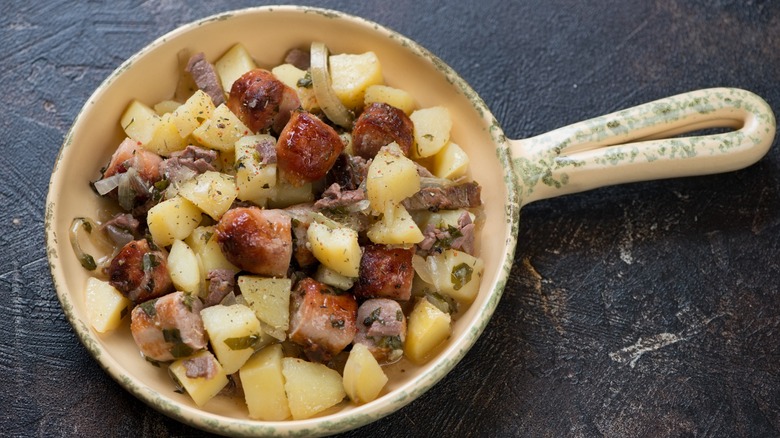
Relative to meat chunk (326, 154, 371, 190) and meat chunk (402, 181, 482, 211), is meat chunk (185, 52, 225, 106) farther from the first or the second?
meat chunk (402, 181, 482, 211)

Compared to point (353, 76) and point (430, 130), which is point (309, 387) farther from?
point (353, 76)

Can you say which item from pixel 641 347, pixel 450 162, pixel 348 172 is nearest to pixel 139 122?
pixel 348 172

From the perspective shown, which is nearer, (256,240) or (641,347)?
(256,240)

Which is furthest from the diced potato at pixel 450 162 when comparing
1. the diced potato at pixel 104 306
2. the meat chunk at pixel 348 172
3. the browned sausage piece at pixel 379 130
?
the diced potato at pixel 104 306

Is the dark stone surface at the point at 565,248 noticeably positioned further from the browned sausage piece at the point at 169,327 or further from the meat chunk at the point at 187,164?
the meat chunk at the point at 187,164

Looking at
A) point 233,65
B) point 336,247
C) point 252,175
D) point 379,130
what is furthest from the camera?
point 233,65

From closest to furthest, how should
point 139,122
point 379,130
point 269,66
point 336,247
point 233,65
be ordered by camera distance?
point 336,247 → point 379,130 → point 139,122 → point 233,65 → point 269,66
